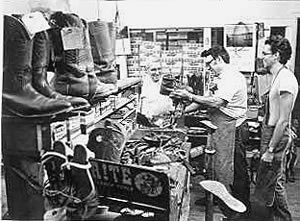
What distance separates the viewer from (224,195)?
3.43 feet

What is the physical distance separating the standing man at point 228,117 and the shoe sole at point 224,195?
0.01 metres

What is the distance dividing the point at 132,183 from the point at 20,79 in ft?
1.14

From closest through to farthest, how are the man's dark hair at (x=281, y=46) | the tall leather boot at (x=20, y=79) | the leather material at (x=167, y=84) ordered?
the tall leather boot at (x=20, y=79)
the man's dark hair at (x=281, y=46)
the leather material at (x=167, y=84)

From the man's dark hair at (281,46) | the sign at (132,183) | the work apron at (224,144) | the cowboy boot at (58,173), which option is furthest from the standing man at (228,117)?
the cowboy boot at (58,173)

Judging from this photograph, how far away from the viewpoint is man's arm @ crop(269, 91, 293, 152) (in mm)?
994

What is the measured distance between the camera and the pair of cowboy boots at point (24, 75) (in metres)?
0.85

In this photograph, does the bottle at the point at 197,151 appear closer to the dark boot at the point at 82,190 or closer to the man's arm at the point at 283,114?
the man's arm at the point at 283,114

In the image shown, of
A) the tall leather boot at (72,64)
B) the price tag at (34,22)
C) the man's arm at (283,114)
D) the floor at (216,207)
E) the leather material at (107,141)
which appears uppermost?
the price tag at (34,22)

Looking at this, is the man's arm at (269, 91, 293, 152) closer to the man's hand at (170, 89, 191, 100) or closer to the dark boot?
the man's hand at (170, 89, 191, 100)

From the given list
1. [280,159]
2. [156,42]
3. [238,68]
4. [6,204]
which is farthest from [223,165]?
[6,204]

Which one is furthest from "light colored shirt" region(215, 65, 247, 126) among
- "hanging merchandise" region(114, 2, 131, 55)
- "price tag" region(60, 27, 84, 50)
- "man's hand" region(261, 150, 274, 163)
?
"price tag" region(60, 27, 84, 50)

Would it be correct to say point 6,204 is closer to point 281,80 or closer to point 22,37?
point 22,37

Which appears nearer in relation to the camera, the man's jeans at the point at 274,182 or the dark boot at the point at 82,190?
the dark boot at the point at 82,190

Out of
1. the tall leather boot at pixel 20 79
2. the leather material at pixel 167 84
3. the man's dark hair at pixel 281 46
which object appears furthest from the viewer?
the leather material at pixel 167 84
